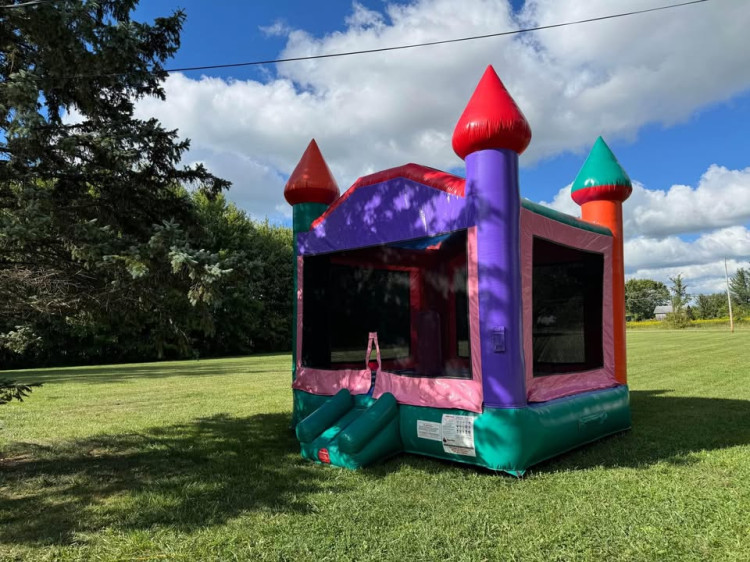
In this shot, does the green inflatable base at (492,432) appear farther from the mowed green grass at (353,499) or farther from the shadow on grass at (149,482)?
the shadow on grass at (149,482)

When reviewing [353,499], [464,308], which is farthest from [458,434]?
[464,308]

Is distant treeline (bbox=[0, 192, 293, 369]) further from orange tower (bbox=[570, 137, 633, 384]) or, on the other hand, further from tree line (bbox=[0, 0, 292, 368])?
orange tower (bbox=[570, 137, 633, 384])

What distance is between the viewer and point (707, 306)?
65688mm

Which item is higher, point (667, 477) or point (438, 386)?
point (438, 386)

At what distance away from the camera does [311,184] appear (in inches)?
259

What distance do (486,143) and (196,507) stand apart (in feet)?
12.1

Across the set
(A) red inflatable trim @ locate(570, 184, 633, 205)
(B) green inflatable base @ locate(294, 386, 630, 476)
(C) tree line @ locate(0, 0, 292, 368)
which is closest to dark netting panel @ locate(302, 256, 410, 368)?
(B) green inflatable base @ locate(294, 386, 630, 476)

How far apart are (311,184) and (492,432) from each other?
12.0 ft

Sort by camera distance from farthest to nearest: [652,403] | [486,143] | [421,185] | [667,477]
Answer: [652,403], [421,185], [486,143], [667,477]

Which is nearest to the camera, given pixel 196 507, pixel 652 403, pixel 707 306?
pixel 196 507

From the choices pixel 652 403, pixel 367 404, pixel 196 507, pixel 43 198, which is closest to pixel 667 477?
pixel 367 404

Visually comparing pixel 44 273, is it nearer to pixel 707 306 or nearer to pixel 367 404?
pixel 367 404

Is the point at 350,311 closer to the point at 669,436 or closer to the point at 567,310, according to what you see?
the point at 567,310

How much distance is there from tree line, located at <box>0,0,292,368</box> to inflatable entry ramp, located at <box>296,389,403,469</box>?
1.46 m
